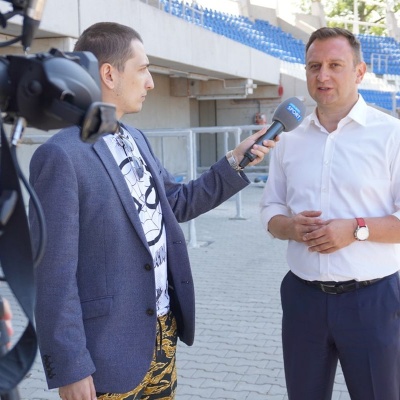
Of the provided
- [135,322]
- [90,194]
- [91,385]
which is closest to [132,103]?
[90,194]

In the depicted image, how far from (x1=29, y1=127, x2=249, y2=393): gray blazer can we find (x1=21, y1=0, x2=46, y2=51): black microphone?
0.74 meters

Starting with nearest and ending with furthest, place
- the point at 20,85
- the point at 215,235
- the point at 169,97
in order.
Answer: the point at 20,85, the point at 215,235, the point at 169,97

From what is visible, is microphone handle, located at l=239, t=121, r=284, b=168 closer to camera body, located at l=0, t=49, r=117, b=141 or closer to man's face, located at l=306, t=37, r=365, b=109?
man's face, located at l=306, t=37, r=365, b=109

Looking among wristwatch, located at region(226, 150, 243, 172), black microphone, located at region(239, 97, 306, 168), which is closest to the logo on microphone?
black microphone, located at region(239, 97, 306, 168)

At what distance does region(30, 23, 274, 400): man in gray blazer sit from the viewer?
190cm

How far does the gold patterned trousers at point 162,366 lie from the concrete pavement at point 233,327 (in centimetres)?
110

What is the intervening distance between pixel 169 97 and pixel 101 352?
53.0 ft

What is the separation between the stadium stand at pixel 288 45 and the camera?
66.3 feet

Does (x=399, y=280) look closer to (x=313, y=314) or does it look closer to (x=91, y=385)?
(x=313, y=314)

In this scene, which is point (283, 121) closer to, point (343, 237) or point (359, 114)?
point (359, 114)

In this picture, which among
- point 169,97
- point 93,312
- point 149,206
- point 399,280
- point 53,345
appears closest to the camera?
point 53,345

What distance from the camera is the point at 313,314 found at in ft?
8.03

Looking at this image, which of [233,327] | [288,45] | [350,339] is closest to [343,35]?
[350,339]

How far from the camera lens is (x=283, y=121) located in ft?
8.16
